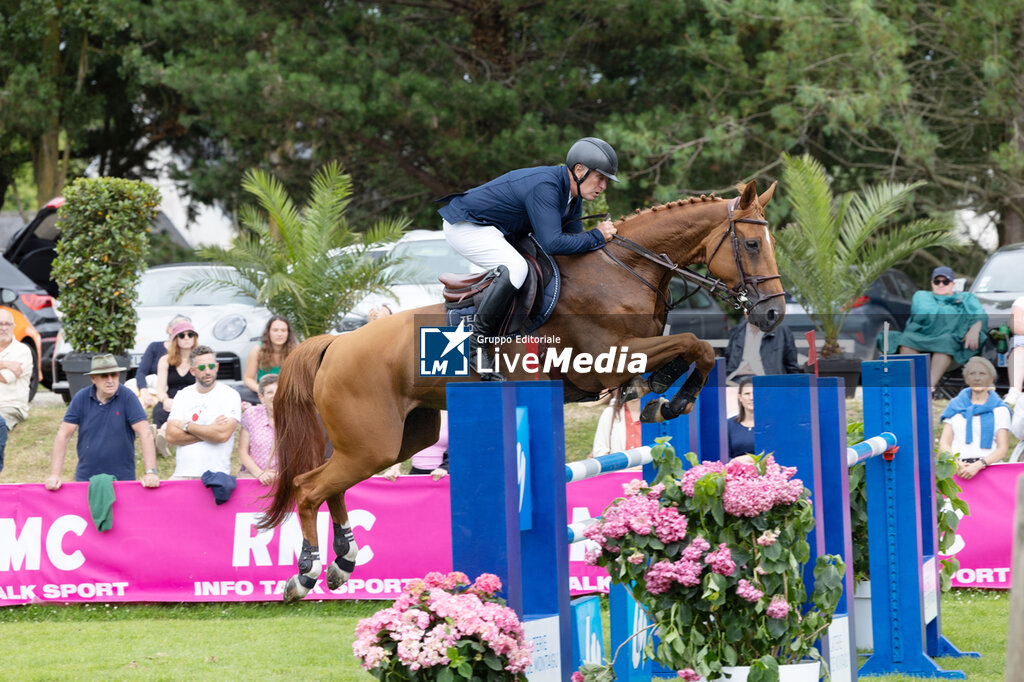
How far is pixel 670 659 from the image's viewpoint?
3.72 m

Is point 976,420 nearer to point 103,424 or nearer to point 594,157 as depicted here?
point 594,157

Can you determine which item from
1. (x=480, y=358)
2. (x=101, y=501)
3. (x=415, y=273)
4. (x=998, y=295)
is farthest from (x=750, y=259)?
(x=998, y=295)

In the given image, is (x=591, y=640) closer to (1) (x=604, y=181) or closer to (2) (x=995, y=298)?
(1) (x=604, y=181)

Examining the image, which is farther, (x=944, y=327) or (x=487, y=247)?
(x=944, y=327)

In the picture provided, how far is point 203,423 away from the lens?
7.53 m

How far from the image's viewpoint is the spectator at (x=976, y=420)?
7.64 m

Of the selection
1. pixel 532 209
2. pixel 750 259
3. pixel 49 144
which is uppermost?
pixel 49 144

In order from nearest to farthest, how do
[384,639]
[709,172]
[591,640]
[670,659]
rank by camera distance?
[384,639] < [670,659] < [591,640] < [709,172]

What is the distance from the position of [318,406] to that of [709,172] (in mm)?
11714

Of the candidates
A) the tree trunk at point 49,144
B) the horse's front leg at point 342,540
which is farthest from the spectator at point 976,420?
the tree trunk at point 49,144

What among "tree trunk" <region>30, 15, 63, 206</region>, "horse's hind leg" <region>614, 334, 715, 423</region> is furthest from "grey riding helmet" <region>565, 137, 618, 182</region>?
"tree trunk" <region>30, 15, 63, 206</region>

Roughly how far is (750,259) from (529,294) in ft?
3.21

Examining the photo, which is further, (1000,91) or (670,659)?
(1000,91)

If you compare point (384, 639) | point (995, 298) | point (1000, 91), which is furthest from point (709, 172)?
point (384, 639)
